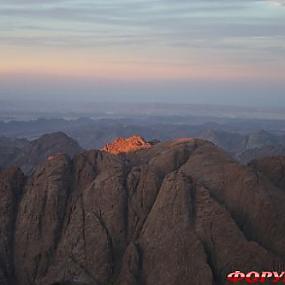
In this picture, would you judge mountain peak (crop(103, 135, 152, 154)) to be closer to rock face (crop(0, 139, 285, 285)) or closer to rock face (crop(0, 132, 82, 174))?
rock face (crop(0, 139, 285, 285))

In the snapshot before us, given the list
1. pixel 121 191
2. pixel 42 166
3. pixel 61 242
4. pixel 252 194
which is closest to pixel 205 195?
pixel 252 194

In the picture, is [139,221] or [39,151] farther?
[39,151]

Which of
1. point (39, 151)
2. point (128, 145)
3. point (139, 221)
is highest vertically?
point (128, 145)

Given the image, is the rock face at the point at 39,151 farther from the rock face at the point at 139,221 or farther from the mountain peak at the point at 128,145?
the rock face at the point at 139,221

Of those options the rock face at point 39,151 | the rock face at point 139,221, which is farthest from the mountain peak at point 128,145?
the rock face at point 39,151

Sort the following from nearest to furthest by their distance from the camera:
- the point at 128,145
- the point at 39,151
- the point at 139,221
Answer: the point at 139,221, the point at 128,145, the point at 39,151

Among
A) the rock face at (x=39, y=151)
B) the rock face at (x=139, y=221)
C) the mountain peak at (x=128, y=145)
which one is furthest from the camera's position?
the rock face at (x=39, y=151)

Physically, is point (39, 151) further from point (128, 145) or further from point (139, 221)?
point (139, 221)

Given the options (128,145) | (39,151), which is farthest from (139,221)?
(39,151)
